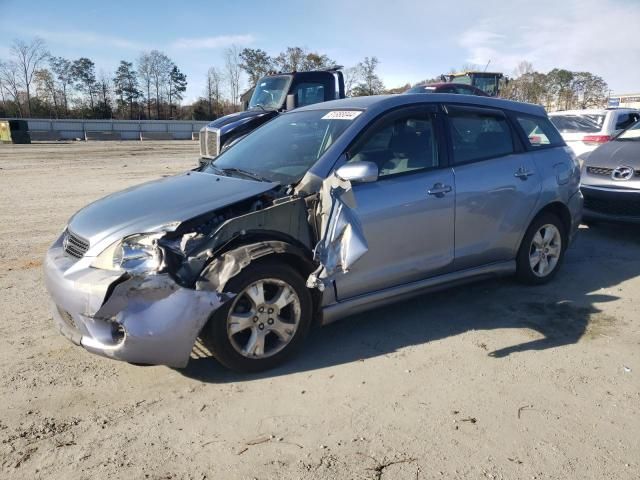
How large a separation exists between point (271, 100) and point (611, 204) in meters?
7.06

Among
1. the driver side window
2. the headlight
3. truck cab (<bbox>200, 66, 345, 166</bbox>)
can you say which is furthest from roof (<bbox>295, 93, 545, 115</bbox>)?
truck cab (<bbox>200, 66, 345, 166</bbox>)

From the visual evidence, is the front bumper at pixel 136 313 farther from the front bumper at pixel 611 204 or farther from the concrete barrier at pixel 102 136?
the concrete barrier at pixel 102 136

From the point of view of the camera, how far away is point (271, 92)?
37.0 feet

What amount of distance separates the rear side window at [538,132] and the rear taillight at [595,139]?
5770 millimetres

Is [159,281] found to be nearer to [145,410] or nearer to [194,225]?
[194,225]

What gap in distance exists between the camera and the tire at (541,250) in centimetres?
487

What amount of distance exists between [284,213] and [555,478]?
2.14m

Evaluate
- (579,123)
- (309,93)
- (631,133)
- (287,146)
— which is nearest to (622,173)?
(631,133)

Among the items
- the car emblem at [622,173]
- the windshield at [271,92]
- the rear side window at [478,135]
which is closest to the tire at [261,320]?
the rear side window at [478,135]

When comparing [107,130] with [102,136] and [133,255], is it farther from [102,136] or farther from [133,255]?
[133,255]

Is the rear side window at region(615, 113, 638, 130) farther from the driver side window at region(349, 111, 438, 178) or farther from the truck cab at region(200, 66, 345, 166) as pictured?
the driver side window at region(349, 111, 438, 178)

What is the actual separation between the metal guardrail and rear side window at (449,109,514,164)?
113 feet

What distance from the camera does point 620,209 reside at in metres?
6.71

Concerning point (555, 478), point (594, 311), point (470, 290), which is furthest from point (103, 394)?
point (594, 311)
